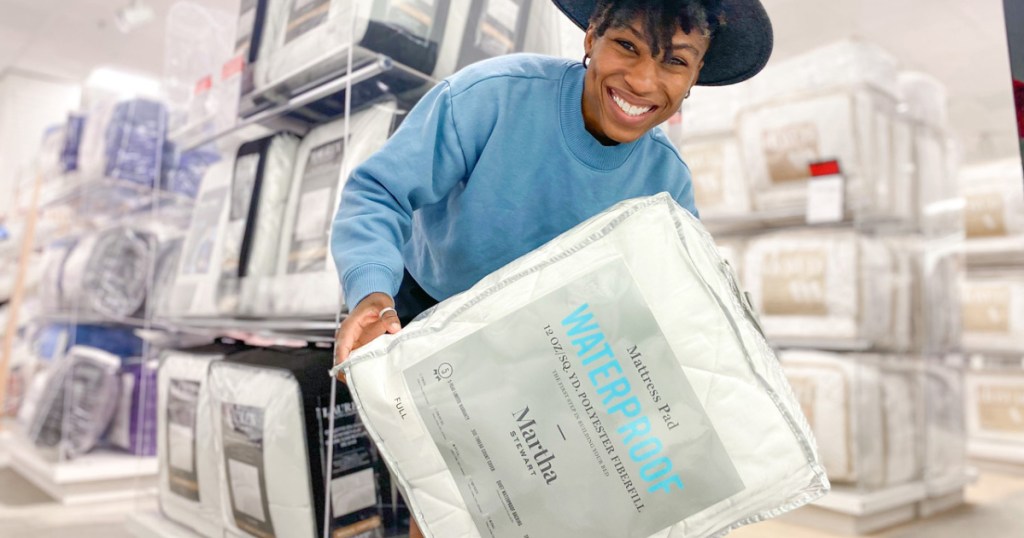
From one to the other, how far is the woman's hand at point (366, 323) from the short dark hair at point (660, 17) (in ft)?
1.62

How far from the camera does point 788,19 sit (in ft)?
14.1

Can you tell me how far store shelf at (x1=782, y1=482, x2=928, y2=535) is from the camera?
230 cm

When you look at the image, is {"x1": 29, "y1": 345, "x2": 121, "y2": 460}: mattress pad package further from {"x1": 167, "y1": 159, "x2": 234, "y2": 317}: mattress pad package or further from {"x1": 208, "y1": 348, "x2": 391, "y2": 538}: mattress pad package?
{"x1": 208, "y1": 348, "x2": 391, "y2": 538}: mattress pad package

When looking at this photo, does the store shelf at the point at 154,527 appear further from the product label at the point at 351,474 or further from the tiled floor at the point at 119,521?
the product label at the point at 351,474

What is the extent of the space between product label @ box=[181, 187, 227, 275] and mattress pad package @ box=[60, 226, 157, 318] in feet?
2.91

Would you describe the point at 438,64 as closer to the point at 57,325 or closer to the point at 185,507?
the point at 185,507

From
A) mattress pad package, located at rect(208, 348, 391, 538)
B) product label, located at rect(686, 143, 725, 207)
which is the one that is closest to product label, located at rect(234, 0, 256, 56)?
mattress pad package, located at rect(208, 348, 391, 538)

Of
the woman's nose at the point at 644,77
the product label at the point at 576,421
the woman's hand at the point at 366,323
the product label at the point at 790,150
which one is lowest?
the product label at the point at 576,421

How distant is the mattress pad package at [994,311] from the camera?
3.79 m

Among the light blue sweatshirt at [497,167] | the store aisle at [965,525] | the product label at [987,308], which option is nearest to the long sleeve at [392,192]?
the light blue sweatshirt at [497,167]

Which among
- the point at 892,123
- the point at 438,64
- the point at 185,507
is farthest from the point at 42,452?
the point at 892,123

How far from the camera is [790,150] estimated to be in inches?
103

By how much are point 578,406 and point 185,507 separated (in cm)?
149

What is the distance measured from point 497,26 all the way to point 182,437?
1.31m
